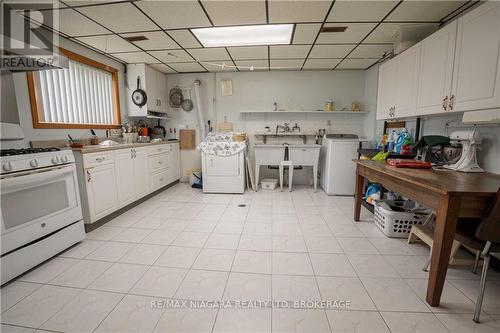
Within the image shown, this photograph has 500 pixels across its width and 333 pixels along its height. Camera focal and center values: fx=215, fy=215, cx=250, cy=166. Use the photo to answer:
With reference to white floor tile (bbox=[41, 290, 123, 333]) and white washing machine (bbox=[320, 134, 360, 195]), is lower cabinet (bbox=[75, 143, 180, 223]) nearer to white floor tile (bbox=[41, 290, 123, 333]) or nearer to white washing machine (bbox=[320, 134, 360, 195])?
white floor tile (bbox=[41, 290, 123, 333])

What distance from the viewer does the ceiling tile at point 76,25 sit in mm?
2117

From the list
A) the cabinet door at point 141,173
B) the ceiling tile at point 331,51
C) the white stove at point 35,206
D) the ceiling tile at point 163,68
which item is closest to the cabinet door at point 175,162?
the cabinet door at point 141,173

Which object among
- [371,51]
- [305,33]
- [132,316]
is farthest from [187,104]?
[132,316]

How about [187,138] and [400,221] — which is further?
[187,138]

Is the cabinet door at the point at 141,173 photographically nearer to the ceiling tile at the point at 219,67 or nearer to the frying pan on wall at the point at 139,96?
the frying pan on wall at the point at 139,96

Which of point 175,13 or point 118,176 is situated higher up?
point 175,13

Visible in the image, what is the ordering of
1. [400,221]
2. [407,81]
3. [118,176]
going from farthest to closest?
[118,176], [407,81], [400,221]

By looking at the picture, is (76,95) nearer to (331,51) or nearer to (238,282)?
(238,282)

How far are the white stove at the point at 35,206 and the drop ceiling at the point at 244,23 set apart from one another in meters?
1.39

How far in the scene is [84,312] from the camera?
4.34ft

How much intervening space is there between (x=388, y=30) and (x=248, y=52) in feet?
5.74

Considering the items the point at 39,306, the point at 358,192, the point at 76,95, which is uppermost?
the point at 76,95

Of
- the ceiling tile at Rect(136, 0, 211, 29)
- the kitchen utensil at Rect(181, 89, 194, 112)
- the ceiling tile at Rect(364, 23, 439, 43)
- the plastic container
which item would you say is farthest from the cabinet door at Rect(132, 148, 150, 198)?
the ceiling tile at Rect(364, 23, 439, 43)

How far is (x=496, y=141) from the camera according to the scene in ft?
5.68
